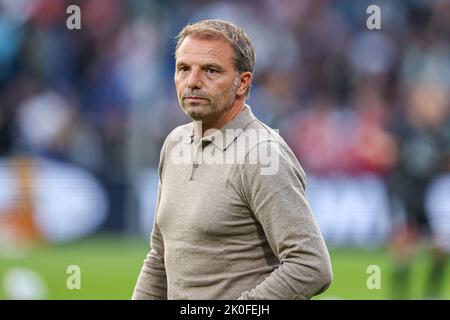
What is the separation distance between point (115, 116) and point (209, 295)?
9.32 metres

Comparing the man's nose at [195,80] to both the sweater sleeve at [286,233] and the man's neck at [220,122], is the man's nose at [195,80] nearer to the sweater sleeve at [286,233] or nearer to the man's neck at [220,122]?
the man's neck at [220,122]

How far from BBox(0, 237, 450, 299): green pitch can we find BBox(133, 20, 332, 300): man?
247 inches

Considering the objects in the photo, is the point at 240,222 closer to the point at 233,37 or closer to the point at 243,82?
the point at 243,82

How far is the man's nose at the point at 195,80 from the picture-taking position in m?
4.19

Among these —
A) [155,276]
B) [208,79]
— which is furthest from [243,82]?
[155,276]

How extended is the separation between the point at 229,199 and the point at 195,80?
19.7 inches

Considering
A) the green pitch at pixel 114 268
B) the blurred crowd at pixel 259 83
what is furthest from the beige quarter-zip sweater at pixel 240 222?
the blurred crowd at pixel 259 83

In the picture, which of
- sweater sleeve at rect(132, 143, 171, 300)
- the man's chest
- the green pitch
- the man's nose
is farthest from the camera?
the green pitch

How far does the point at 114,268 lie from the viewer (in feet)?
38.8

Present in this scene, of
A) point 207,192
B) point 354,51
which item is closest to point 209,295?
point 207,192

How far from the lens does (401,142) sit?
41.3 feet

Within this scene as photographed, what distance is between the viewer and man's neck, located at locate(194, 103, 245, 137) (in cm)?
428

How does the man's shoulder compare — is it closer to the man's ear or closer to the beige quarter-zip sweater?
the beige quarter-zip sweater

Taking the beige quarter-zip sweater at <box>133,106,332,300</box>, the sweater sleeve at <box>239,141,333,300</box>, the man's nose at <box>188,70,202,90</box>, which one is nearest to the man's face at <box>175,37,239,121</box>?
the man's nose at <box>188,70,202,90</box>
